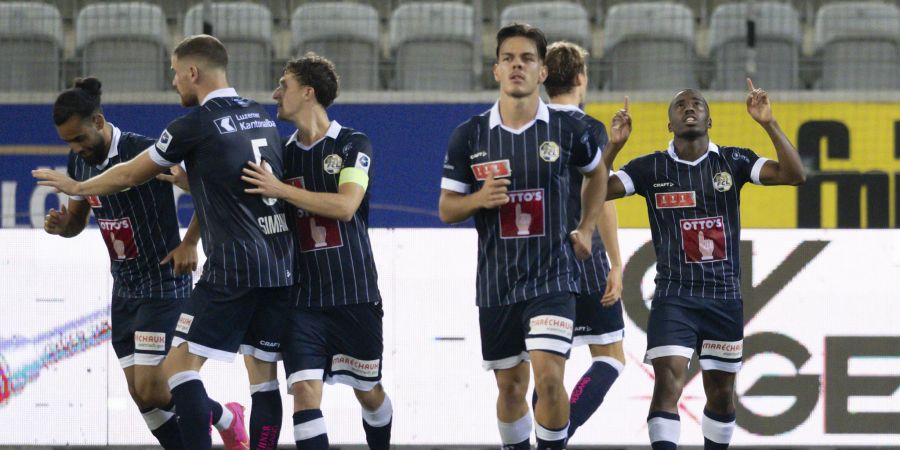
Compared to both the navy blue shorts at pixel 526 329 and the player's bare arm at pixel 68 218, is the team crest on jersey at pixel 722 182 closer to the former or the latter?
the navy blue shorts at pixel 526 329

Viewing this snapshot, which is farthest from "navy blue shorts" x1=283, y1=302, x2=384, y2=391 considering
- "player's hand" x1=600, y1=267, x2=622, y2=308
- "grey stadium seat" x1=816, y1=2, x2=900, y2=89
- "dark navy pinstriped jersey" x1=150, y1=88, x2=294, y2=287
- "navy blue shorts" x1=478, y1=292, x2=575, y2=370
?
"grey stadium seat" x1=816, y1=2, x2=900, y2=89

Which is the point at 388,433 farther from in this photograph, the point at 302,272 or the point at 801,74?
the point at 801,74

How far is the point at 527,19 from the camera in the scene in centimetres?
1145

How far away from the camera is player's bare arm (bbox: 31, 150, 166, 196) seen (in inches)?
215

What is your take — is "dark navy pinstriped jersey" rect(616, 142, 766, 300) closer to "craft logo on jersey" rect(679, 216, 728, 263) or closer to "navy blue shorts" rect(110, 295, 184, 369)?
"craft logo on jersey" rect(679, 216, 728, 263)

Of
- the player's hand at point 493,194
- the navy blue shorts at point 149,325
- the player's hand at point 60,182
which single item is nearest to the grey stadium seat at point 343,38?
the navy blue shorts at point 149,325

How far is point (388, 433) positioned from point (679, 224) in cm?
174

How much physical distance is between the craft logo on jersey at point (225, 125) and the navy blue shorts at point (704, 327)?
219cm

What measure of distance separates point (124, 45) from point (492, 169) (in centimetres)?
668

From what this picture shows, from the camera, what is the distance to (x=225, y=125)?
5473 millimetres

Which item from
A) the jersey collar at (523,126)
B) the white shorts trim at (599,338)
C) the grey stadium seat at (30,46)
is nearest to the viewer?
the jersey collar at (523,126)

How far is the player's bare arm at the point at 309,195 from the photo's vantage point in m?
5.33

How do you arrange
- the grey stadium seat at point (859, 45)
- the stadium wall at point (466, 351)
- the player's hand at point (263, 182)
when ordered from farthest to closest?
the grey stadium seat at point (859, 45) < the stadium wall at point (466, 351) < the player's hand at point (263, 182)

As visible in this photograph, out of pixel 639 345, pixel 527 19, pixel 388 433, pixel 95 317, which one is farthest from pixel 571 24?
pixel 388 433
